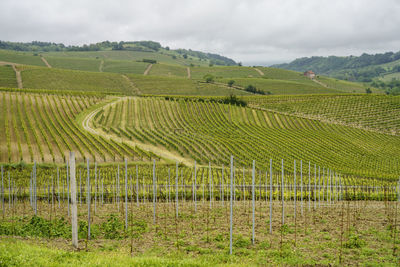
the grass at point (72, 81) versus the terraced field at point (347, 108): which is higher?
the grass at point (72, 81)

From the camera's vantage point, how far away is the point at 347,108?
274ft

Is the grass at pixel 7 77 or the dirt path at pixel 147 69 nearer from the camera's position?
the grass at pixel 7 77

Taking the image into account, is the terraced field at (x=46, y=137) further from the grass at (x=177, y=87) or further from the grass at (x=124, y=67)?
the grass at (x=124, y=67)

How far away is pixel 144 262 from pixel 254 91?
108 metres

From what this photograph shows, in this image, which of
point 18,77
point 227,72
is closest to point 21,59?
point 18,77

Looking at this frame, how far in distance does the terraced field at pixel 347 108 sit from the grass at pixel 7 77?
225 ft

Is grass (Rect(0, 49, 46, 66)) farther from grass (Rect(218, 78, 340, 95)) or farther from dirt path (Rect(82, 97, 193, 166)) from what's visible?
dirt path (Rect(82, 97, 193, 166))

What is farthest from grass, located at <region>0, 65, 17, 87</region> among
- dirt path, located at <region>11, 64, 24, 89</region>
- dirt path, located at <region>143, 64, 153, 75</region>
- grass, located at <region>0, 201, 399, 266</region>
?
grass, located at <region>0, 201, 399, 266</region>

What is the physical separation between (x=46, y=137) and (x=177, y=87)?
67785 millimetres

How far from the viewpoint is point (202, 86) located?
4614 inches

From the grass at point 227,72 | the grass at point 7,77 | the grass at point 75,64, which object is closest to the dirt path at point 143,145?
the grass at point 7,77

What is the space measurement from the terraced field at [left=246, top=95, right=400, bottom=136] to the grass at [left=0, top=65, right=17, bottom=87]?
68586 mm

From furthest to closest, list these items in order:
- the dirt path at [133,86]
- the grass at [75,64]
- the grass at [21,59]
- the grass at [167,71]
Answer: the grass at [75,64] < the grass at [167,71] < the grass at [21,59] < the dirt path at [133,86]

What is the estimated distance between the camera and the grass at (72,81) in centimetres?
10281
